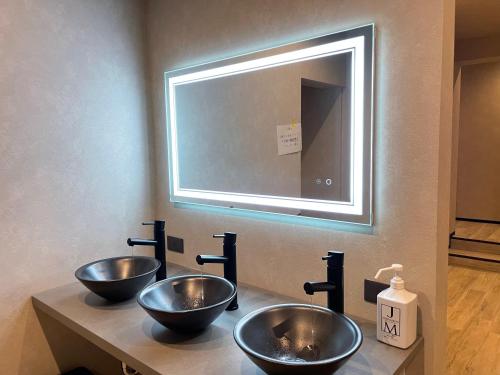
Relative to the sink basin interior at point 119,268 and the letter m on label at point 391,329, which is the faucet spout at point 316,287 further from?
the sink basin interior at point 119,268

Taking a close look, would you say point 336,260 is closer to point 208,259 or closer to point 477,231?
point 208,259

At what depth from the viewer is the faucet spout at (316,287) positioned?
1.22 meters

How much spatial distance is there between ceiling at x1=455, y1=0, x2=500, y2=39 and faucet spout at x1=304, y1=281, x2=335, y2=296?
3324 millimetres

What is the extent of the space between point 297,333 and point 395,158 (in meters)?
0.67

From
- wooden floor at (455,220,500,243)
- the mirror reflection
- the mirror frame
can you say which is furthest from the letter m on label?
wooden floor at (455,220,500,243)

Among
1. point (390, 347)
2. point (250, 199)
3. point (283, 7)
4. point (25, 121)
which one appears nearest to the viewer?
point (390, 347)

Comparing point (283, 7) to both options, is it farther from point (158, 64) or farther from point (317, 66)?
point (158, 64)

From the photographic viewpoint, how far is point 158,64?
2096 millimetres

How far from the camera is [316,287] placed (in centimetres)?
124

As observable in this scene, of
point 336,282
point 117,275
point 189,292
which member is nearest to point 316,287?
point 336,282

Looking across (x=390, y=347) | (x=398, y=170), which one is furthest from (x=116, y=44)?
(x=390, y=347)

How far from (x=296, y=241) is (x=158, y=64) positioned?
49.2 inches

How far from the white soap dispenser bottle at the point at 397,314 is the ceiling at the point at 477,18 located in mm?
3241

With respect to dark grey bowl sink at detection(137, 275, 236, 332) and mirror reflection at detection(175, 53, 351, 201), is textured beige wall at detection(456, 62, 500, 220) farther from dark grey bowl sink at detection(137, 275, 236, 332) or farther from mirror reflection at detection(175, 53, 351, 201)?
dark grey bowl sink at detection(137, 275, 236, 332)
